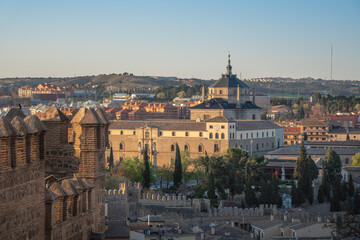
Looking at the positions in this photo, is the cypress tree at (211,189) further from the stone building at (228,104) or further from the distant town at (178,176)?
the stone building at (228,104)

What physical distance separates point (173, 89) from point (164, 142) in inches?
3223

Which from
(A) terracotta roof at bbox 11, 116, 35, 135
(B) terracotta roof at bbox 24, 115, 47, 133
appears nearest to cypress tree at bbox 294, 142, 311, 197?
(B) terracotta roof at bbox 24, 115, 47, 133

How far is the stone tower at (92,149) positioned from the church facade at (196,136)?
130 ft

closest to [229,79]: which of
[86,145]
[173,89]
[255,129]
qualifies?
[255,129]

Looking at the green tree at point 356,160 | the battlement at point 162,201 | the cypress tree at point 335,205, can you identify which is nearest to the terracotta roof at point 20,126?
the battlement at point 162,201

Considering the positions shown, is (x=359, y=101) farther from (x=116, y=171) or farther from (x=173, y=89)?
(x=116, y=171)

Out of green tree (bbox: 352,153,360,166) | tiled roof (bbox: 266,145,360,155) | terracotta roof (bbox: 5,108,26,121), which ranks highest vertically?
terracotta roof (bbox: 5,108,26,121)

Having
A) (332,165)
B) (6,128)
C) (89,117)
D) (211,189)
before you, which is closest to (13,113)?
(89,117)

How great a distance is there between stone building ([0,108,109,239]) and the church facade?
39662mm

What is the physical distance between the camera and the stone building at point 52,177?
10508 millimetres

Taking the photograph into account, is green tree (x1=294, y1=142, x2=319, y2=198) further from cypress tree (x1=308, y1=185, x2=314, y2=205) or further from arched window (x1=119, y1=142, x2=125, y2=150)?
arched window (x1=119, y1=142, x2=125, y2=150)

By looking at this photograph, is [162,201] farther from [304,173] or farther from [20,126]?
[20,126]

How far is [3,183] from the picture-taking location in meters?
10.3

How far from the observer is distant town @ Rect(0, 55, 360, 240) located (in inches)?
450
